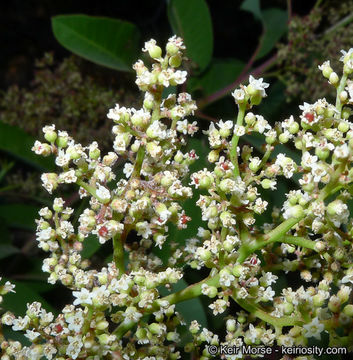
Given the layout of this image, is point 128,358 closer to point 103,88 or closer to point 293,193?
point 293,193

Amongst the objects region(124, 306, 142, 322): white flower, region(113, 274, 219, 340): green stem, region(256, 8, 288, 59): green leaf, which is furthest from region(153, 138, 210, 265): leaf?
region(256, 8, 288, 59): green leaf

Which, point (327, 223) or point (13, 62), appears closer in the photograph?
point (327, 223)

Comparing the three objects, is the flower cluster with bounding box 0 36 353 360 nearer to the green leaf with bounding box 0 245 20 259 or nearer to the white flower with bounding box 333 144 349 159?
the white flower with bounding box 333 144 349 159

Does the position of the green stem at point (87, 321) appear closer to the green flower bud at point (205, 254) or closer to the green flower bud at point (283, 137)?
the green flower bud at point (205, 254)

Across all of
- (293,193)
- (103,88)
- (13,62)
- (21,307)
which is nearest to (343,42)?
(103,88)

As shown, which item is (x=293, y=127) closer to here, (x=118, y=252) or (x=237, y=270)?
(x=237, y=270)

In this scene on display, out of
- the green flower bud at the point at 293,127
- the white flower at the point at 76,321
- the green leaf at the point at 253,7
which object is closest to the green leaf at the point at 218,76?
the green leaf at the point at 253,7
